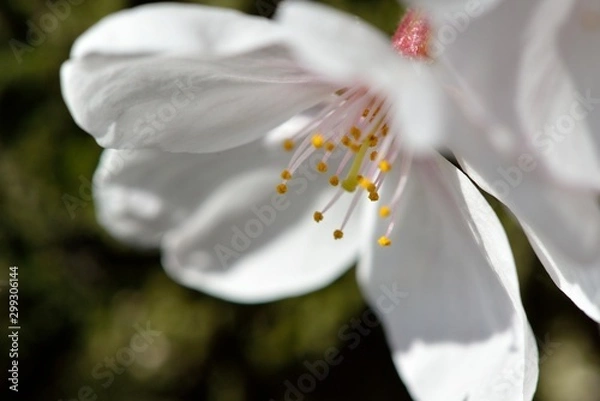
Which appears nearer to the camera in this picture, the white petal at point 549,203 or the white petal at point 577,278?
the white petal at point 549,203

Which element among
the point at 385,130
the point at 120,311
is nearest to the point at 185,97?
the point at 385,130

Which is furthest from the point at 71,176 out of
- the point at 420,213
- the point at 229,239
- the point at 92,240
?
the point at 420,213

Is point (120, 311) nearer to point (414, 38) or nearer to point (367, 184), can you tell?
point (367, 184)

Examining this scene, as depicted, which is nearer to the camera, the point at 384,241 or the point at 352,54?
the point at 352,54

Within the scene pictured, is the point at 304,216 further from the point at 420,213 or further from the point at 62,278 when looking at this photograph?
the point at 62,278

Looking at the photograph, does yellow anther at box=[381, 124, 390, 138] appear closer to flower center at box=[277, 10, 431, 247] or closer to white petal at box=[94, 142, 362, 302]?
flower center at box=[277, 10, 431, 247]

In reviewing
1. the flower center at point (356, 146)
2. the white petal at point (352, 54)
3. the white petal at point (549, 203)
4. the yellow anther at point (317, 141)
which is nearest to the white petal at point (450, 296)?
the flower center at point (356, 146)

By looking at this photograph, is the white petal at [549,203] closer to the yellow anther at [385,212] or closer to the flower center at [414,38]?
the flower center at [414,38]
